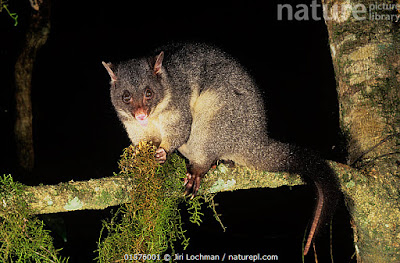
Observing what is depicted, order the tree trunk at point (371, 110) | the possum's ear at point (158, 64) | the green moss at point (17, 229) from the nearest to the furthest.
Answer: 1. the green moss at point (17, 229)
2. the tree trunk at point (371, 110)
3. the possum's ear at point (158, 64)

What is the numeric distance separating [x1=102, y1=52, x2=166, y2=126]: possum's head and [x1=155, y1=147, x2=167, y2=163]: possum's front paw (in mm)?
289

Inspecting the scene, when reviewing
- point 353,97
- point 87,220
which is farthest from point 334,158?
point 87,220

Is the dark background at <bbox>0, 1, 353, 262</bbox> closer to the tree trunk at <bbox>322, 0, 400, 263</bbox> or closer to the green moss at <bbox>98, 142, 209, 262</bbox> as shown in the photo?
the tree trunk at <bbox>322, 0, 400, 263</bbox>

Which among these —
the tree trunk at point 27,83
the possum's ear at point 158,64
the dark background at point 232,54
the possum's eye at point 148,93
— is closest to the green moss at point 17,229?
the possum's eye at point 148,93

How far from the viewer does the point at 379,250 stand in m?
3.16

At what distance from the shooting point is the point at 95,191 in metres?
3.20

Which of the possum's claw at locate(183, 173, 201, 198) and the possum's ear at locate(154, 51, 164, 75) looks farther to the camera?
the possum's ear at locate(154, 51, 164, 75)

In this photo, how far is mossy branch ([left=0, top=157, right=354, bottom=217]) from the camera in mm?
3082

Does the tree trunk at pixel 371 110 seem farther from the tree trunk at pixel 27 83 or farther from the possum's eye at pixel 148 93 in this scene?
the tree trunk at pixel 27 83

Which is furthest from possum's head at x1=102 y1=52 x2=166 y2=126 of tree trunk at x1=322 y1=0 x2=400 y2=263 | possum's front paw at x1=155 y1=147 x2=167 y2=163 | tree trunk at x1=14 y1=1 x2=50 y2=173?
tree trunk at x1=322 y1=0 x2=400 y2=263

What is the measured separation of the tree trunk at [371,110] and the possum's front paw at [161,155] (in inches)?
60.2

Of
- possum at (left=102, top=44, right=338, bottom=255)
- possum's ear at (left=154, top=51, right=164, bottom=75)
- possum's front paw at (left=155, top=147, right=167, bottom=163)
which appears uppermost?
possum's ear at (left=154, top=51, right=164, bottom=75)

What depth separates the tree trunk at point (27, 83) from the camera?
4797 mm

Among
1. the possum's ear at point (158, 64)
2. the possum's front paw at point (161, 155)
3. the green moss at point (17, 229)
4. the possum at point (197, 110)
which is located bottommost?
the green moss at point (17, 229)
